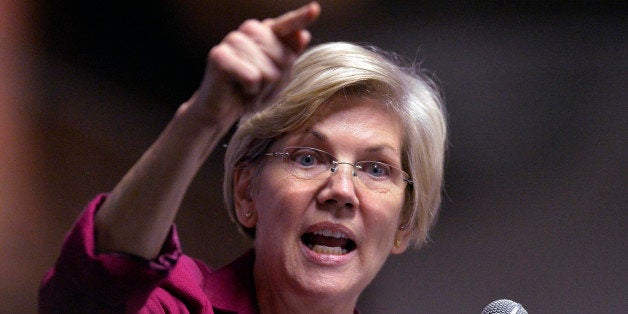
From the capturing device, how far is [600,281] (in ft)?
8.38

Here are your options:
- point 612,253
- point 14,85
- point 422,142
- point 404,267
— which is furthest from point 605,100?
point 14,85

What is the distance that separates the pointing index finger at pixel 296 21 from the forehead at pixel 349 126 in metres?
0.61

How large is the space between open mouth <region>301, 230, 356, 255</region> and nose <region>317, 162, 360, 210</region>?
0.06 metres

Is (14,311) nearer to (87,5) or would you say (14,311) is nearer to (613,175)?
Result: (87,5)

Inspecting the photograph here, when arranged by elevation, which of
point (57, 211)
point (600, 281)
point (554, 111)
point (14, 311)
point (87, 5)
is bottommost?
point (14, 311)

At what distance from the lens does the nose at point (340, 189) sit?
149 centimetres

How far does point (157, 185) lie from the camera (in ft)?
3.17

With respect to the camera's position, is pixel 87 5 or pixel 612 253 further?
pixel 612 253

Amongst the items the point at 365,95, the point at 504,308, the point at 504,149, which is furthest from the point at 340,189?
the point at 504,149

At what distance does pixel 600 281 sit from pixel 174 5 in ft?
4.89

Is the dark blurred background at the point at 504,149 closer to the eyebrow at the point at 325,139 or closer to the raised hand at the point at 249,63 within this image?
the eyebrow at the point at 325,139

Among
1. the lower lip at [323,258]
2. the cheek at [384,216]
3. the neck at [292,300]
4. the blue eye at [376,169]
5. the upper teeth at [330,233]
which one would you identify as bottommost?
the neck at [292,300]

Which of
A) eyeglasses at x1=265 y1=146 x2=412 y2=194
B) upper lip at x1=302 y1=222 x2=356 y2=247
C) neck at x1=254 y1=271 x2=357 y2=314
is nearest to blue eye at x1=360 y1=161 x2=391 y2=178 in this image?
eyeglasses at x1=265 y1=146 x2=412 y2=194

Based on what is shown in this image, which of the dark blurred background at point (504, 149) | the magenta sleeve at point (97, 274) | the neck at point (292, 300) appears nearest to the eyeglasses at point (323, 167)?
the neck at point (292, 300)
